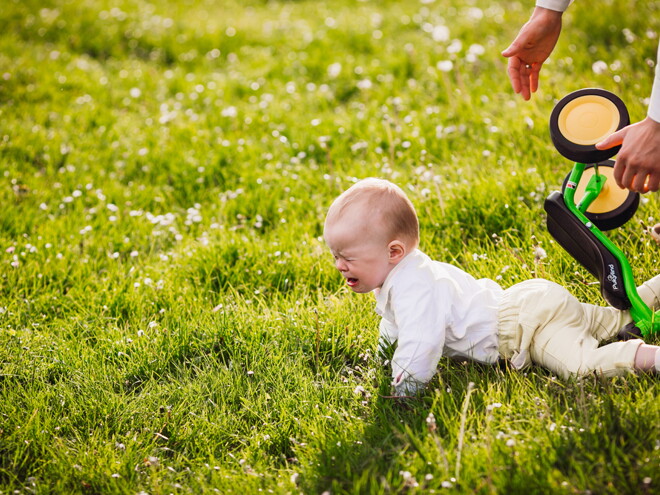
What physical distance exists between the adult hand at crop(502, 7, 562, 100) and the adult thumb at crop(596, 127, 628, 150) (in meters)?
0.99

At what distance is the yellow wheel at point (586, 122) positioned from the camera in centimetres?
308

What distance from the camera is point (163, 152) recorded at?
608 centimetres

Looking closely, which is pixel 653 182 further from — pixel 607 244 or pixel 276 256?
pixel 276 256

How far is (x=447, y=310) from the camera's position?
3.18 meters

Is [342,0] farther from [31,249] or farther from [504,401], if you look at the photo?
[504,401]

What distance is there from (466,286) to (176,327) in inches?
67.7

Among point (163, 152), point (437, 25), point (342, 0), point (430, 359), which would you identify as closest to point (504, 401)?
point (430, 359)

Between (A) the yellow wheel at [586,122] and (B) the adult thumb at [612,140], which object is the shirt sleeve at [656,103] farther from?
(A) the yellow wheel at [586,122]

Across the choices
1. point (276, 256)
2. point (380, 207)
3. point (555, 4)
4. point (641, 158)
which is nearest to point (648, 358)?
point (641, 158)

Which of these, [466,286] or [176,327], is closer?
[466,286]

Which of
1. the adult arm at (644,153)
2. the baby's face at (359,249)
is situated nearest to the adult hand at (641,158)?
the adult arm at (644,153)

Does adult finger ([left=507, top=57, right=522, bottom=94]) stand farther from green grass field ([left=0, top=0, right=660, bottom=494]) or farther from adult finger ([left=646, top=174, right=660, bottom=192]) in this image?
adult finger ([left=646, top=174, right=660, bottom=192])

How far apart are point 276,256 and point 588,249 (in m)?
2.06

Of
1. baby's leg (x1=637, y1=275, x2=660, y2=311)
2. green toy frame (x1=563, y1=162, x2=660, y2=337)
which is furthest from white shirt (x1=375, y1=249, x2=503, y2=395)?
baby's leg (x1=637, y1=275, x2=660, y2=311)
